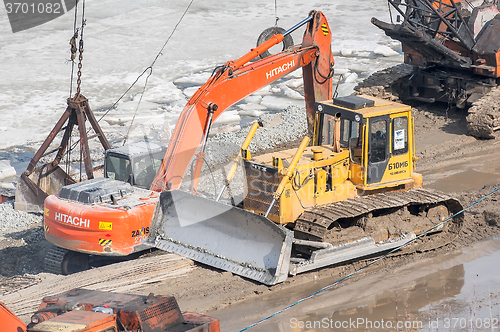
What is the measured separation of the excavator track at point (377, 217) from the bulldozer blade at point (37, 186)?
556 centimetres

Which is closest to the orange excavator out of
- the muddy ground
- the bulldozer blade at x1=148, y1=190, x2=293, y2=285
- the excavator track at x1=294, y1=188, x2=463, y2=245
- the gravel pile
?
the bulldozer blade at x1=148, y1=190, x2=293, y2=285

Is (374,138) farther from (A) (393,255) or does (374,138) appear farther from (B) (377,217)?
(A) (393,255)

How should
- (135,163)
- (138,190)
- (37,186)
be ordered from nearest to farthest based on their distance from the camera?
(138,190) < (135,163) < (37,186)

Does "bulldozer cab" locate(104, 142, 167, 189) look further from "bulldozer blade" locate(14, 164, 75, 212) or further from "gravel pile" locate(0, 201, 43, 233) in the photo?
"gravel pile" locate(0, 201, 43, 233)

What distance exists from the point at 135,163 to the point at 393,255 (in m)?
4.53

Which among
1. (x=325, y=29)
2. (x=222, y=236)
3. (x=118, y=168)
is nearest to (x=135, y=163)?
(x=118, y=168)

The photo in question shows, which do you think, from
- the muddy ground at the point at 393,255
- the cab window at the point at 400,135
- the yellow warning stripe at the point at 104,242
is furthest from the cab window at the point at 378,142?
the yellow warning stripe at the point at 104,242

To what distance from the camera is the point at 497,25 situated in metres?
15.2

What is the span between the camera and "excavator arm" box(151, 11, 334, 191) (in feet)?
33.2

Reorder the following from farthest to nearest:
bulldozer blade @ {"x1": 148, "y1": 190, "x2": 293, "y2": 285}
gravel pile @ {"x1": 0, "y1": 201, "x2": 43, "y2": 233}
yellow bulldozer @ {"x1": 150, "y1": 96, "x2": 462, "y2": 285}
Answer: gravel pile @ {"x1": 0, "y1": 201, "x2": 43, "y2": 233}, yellow bulldozer @ {"x1": 150, "y1": 96, "x2": 462, "y2": 285}, bulldozer blade @ {"x1": 148, "y1": 190, "x2": 293, "y2": 285}

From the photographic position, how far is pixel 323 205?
934cm

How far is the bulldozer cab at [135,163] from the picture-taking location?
1080 centimetres

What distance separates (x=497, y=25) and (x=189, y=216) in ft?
32.0

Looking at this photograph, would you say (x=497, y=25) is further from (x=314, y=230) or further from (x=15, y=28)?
(x=15, y=28)
